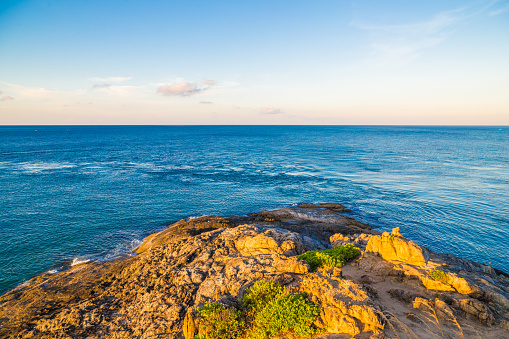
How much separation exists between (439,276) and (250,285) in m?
11.0

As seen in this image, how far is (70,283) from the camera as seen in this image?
76.2ft

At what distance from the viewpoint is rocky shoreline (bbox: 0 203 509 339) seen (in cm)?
1241

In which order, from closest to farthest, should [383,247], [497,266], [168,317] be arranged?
[168,317] → [383,247] → [497,266]

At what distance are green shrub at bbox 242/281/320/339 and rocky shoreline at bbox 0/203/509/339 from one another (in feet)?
2.23

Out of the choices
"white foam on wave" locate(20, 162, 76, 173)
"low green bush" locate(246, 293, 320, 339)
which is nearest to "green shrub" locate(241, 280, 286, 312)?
"low green bush" locate(246, 293, 320, 339)

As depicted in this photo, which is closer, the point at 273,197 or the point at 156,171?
the point at 273,197

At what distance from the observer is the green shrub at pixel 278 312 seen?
1223 cm

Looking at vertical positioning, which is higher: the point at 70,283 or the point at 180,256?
the point at 180,256

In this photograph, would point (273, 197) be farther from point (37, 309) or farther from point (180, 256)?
A: point (37, 309)

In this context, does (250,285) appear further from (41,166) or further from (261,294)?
(41,166)

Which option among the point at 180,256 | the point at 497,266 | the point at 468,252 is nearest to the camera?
the point at 180,256

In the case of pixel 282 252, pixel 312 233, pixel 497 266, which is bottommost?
pixel 497 266

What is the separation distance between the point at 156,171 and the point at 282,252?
60.6m

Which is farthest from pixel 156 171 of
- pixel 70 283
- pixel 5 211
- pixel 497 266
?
pixel 497 266
